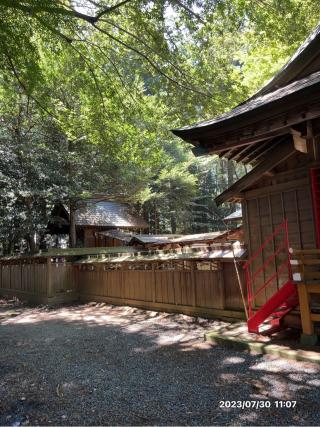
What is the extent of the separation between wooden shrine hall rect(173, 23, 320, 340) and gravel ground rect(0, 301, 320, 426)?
128 centimetres

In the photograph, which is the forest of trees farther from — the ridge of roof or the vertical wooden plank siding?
the vertical wooden plank siding

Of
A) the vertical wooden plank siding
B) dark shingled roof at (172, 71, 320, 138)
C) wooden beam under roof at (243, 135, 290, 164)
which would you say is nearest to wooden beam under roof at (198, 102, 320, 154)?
dark shingled roof at (172, 71, 320, 138)

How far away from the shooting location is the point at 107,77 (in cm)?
1062

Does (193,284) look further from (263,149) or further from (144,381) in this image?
(144,381)

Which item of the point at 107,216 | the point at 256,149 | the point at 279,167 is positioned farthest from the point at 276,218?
the point at 107,216

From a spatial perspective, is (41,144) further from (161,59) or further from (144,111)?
(161,59)

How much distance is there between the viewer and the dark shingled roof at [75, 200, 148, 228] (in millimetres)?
23014

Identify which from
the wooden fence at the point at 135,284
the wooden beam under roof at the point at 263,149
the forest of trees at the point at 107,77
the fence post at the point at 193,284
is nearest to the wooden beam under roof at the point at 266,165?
the wooden beam under roof at the point at 263,149

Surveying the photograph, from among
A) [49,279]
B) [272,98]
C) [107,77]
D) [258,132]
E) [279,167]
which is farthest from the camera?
[49,279]

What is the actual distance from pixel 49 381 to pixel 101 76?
9.43 metres

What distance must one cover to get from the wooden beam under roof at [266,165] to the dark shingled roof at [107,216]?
48.1 ft
